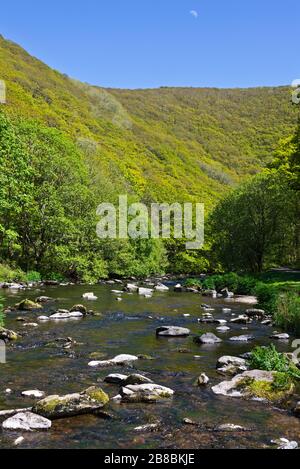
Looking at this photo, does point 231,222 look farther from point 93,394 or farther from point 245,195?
point 93,394

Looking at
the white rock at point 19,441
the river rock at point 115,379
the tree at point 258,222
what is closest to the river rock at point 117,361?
the river rock at point 115,379

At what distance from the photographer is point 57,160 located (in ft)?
165

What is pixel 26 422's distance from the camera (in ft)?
34.9

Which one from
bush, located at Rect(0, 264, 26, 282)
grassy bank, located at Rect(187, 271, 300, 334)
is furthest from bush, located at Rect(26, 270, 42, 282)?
grassy bank, located at Rect(187, 271, 300, 334)

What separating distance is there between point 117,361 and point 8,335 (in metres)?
5.45

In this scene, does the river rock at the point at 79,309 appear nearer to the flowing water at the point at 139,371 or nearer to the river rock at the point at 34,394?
the flowing water at the point at 139,371

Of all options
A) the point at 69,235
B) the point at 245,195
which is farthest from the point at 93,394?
the point at 245,195

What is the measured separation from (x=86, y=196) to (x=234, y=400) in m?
41.6

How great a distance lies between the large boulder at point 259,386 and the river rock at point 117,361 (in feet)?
12.7

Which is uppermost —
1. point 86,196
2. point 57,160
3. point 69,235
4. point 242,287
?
point 57,160

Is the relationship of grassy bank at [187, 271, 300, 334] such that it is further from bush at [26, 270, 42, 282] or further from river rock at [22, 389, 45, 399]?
bush at [26, 270, 42, 282]

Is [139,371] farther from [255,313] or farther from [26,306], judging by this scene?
[255,313]

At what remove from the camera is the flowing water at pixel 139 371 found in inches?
408

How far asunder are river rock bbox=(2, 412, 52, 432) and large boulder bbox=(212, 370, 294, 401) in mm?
5130
